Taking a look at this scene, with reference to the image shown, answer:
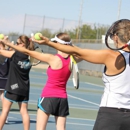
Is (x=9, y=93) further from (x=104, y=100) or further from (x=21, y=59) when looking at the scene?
(x=104, y=100)

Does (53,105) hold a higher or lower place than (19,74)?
lower

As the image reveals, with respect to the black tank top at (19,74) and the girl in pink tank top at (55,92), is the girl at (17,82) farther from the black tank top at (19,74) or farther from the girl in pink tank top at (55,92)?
the girl in pink tank top at (55,92)

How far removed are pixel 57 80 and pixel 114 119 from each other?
7.86ft

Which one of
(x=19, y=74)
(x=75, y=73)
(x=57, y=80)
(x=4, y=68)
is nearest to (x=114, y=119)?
(x=75, y=73)

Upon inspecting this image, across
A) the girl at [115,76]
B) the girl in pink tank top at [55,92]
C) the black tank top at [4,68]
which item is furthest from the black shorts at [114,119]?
the black tank top at [4,68]

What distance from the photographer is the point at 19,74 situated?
9.87 m

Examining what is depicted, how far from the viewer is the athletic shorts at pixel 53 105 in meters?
7.94

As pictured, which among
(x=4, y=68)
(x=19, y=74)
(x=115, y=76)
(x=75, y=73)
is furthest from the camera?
(x=4, y=68)

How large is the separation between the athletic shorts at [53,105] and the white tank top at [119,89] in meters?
2.34

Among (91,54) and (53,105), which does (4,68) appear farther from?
(91,54)

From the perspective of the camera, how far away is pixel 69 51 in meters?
5.63

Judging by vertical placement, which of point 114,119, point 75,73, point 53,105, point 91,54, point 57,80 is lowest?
point 53,105

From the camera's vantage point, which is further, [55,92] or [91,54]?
[55,92]

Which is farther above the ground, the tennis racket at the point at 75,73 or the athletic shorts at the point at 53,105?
the tennis racket at the point at 75,73
